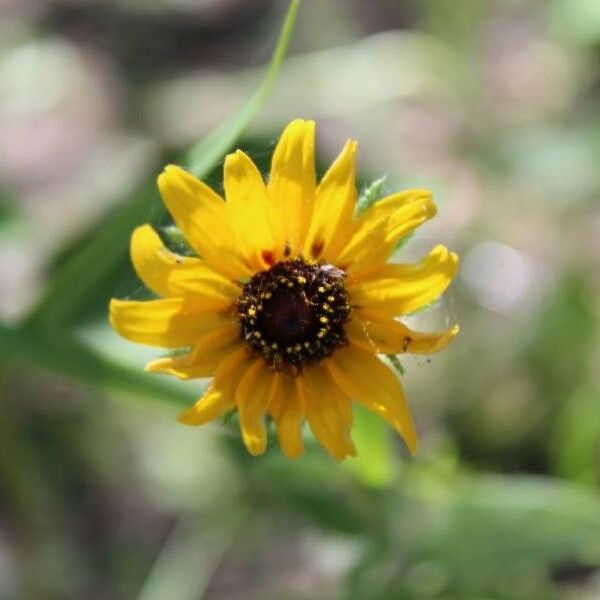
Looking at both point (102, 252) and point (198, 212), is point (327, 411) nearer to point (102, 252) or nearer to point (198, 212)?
point (198, 212)

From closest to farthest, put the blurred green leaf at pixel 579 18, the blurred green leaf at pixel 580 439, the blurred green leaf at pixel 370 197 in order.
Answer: the blurred green leaf at pixel 370 197
the blurred green leaf at pixel 580 439
the blurred green leaf at pixel 579 18

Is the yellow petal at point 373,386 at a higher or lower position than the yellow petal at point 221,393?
higher

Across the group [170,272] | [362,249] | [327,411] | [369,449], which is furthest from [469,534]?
[170,272]

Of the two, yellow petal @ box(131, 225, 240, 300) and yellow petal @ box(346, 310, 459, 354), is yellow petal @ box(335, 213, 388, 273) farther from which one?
yellow petal @ box(131, 225, 240, 300)

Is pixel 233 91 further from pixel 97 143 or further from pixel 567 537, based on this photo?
pixel 567 537

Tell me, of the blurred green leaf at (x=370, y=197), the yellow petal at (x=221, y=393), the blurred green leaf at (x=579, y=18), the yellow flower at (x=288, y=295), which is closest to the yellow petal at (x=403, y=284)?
the yellow flower at (x=288, y=295)

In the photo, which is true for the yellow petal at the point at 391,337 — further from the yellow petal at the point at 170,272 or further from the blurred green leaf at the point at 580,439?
the blurred green leaf at the point at 580,439
